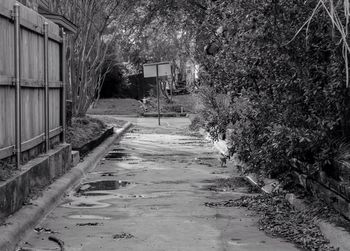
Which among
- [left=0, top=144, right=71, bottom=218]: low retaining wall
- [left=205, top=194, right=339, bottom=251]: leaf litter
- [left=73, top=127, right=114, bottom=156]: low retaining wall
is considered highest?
[left=0, top=144, right=71, bottom=218]: low retaining wall

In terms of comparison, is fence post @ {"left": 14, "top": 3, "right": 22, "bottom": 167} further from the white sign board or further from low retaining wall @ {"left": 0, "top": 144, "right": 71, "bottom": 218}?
the white sign board

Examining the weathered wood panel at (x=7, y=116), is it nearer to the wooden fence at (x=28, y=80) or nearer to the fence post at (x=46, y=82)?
the wooden fence at (x=28, y=80)

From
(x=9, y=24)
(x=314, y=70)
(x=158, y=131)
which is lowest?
(x=158, y=131)

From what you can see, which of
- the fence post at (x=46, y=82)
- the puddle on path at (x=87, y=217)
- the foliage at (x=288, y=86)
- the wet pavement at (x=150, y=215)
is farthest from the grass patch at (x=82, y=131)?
the puddle on path at (x=87, y=217)

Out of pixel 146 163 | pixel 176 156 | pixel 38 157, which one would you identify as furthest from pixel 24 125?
pixel 176 156

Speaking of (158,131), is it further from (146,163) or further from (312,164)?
(312,164)

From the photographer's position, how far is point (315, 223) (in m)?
7.07

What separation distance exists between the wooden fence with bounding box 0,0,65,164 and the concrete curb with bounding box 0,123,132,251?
0.64 metres

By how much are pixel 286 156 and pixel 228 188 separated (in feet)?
8.74

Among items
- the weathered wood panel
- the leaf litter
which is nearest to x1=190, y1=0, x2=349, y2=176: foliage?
the leaf litter

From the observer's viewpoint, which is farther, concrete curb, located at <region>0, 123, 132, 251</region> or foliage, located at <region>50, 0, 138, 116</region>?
foliage, located at <region>50, 0, 138, 116</region>

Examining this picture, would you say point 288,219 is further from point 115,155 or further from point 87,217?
point 115,155

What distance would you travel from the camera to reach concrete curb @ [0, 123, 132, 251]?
6379mm

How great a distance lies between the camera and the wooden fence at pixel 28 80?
7.59 metres
